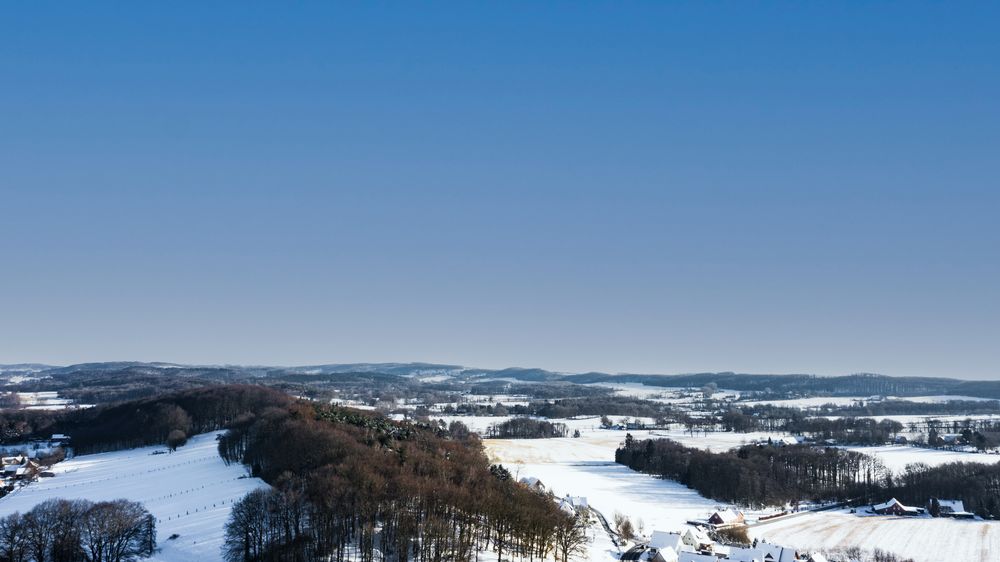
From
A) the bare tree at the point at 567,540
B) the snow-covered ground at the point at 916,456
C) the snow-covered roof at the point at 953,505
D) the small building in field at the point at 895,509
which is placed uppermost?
the bare tree at the point at 567,540

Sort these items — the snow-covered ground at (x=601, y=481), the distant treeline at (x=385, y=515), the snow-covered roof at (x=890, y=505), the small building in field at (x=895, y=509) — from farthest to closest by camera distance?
the snow-covered roof at (x=890, y=505)
the small building in field at (x=895, y=509)
the snow-covered ground at (x=601, y=481)
the distant treeline at (x=385, y=515)

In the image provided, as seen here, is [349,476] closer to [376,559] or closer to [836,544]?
[376,559]

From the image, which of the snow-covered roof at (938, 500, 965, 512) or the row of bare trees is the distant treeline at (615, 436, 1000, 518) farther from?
the row of bare trees

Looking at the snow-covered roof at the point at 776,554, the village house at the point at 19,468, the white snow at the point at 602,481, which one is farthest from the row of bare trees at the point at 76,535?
the village house at the point at 19,468

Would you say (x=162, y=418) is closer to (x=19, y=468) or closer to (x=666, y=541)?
(x=19, y=468)

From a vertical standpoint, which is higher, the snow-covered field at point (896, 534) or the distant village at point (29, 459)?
the distant village at point (29, 459)

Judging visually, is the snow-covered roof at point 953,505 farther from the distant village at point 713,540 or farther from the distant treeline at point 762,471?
the distant treeline at point 762,471

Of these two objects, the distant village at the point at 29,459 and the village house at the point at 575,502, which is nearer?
the village house at the point at 575,502
